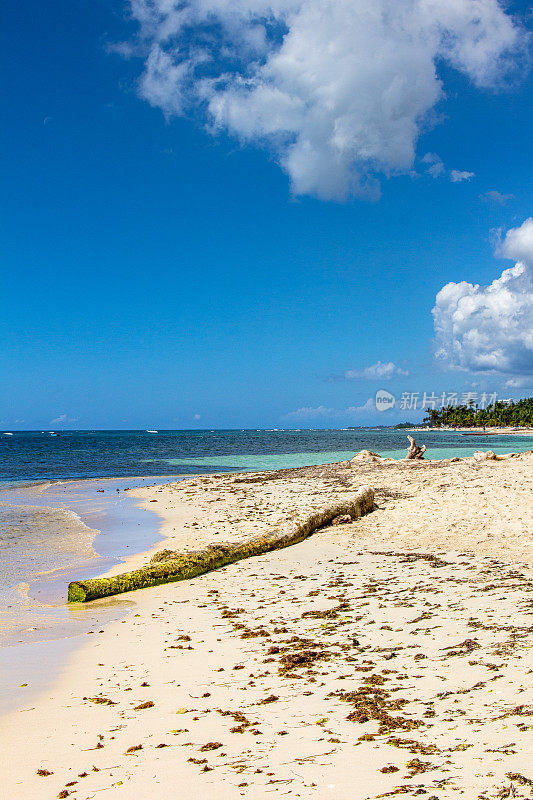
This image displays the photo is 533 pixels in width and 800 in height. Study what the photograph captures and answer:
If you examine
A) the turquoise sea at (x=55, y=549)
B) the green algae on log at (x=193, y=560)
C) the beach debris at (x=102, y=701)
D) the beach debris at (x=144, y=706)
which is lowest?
the turquoise sea at (x=55, y=549)

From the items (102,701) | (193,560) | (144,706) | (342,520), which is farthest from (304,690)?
(342,520)

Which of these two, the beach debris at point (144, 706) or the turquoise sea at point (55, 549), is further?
the turquoise sea at point (55, 549)

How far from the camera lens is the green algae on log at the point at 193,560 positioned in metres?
10.6

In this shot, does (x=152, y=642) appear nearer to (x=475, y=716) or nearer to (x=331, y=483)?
(x=475, y=716)

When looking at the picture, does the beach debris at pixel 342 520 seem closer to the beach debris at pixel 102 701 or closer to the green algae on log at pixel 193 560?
the green algae on log at pixel 193 560

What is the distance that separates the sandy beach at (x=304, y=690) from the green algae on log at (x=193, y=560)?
1.35 ft

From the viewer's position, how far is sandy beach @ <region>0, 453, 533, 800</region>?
13.8 feet

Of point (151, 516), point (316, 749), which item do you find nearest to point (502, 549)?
point (316, 749)

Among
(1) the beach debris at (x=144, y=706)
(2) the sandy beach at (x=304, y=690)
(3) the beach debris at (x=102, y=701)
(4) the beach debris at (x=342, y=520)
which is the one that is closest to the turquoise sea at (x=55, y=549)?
(2) the sandy beach at (x=304, y=690)

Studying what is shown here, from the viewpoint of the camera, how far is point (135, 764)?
458 centimetres

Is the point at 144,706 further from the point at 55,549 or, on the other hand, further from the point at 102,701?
the point at 55,549

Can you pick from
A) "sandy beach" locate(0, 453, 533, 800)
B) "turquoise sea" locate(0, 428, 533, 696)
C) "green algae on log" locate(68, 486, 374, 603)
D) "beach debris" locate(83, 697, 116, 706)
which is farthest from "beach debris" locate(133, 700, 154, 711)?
"green algae on log" locate(68, 486, 374, 603)

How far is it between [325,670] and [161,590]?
5653 mm

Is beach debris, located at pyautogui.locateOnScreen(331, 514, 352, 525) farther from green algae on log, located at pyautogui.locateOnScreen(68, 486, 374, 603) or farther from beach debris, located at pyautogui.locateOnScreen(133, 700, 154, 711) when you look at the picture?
beach debris, located at pyautogui.locateOnScreen(133, 700, 154, 711)
